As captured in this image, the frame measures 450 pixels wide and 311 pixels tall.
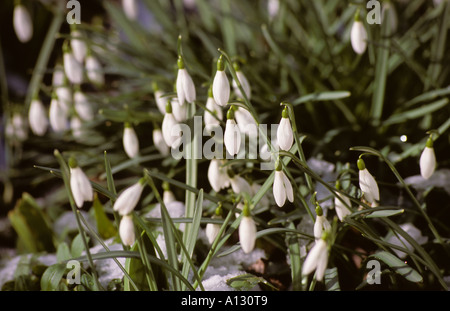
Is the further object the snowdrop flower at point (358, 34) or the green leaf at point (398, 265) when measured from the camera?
the snowdrop flower at point (358, 34)

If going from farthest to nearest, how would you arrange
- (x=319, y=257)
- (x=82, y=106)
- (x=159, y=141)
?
1. (x=82, y=106)
2. (x=159, y=141)
3. (x=319, y=257)

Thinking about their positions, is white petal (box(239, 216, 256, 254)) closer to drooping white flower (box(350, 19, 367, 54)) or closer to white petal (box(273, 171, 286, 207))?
white petal (box(273, 171, 286, 207))

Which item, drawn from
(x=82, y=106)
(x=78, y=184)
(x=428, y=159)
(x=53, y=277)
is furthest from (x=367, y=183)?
(x=82, y=106)

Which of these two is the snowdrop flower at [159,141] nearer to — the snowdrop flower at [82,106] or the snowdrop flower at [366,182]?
the snowdrop flower at [82,106]

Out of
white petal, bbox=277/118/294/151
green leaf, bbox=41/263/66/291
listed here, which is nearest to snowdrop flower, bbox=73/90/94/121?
green leaf, bbox=41/263/66/291

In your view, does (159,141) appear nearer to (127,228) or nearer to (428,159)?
(127,228)

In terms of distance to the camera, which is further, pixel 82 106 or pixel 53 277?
pixel 82 106

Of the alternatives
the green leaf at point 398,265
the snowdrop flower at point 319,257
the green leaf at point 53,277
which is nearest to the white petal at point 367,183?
the green leaf at point 398,265

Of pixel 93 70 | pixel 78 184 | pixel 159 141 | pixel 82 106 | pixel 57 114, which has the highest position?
pixel 93 70
